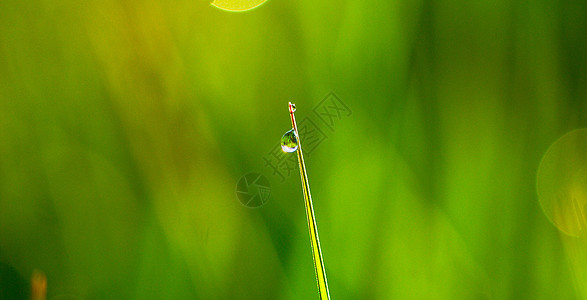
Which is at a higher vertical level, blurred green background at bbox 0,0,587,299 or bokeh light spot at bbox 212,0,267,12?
bokeh light spot at bbox 212,0,267,12

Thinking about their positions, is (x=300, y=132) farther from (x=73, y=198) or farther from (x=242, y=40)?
(x=73, y=198)

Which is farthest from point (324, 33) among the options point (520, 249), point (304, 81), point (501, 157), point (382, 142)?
point (520, 249)

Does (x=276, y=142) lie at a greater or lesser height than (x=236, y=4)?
lesser

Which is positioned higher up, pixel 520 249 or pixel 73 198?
pixel 73 198

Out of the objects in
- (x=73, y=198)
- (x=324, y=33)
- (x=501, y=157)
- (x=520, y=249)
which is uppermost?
(x=324, y=33)

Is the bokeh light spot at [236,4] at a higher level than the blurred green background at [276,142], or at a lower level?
higher

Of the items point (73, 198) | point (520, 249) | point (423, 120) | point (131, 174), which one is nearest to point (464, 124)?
point (423, 120)
